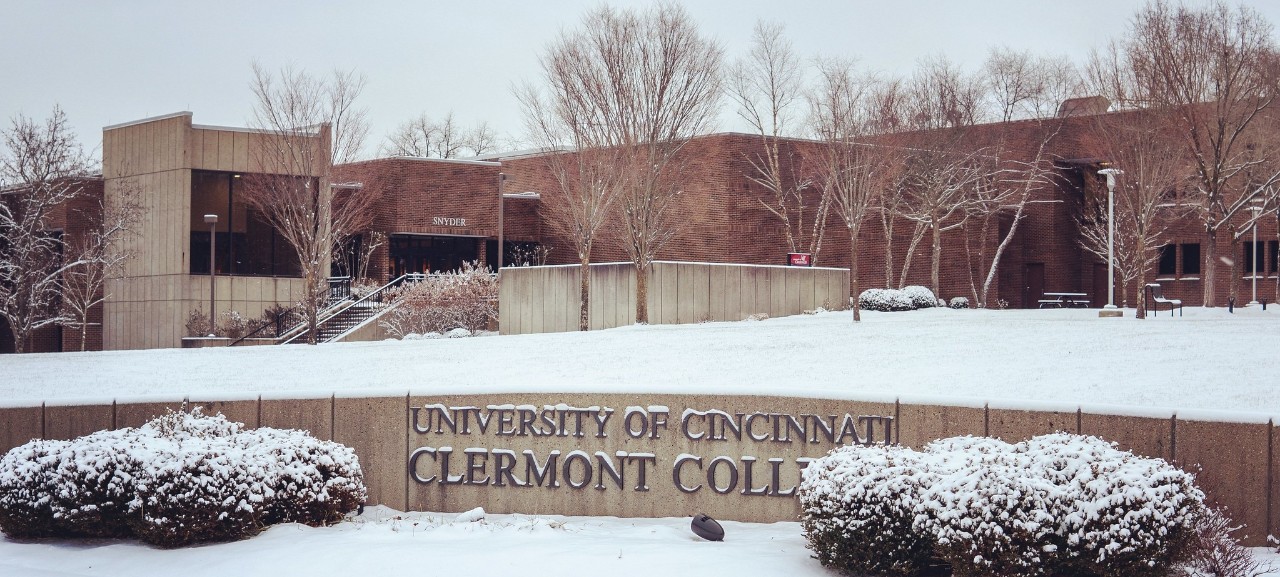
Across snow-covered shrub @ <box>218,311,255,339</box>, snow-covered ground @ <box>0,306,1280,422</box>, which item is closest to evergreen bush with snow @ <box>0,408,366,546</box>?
snow-covered ground @ <box>0,306,1280,422</box>

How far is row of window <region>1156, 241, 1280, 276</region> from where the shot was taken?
1832 inches

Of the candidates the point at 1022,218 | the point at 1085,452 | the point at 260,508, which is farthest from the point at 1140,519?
the point at 1022,218

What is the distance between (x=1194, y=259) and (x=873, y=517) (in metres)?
43.4

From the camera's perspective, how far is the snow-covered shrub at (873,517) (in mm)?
9805

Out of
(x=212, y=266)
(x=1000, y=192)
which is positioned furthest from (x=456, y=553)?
(x=1000, y=192)

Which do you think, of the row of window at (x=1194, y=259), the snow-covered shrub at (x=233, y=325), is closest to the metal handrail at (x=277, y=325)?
the snow-covered shrub at (x=233, y=325)

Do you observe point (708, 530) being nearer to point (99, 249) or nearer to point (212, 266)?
point (212, 266)

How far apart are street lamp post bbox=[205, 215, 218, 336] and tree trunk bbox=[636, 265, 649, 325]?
45.1 feet

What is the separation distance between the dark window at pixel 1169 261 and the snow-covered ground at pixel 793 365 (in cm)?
2565

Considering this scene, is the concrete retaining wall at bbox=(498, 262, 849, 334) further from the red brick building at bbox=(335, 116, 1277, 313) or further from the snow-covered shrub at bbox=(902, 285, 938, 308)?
the red brick building at bbox=(335, 116, 1277, 313)

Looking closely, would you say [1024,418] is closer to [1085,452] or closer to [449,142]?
[1085,452]

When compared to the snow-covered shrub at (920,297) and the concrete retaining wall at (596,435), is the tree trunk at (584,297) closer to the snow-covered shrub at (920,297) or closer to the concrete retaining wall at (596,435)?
the snow-covered shrub at (920,297)

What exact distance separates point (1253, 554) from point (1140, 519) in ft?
7.06

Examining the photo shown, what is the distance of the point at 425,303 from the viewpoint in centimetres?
3197
